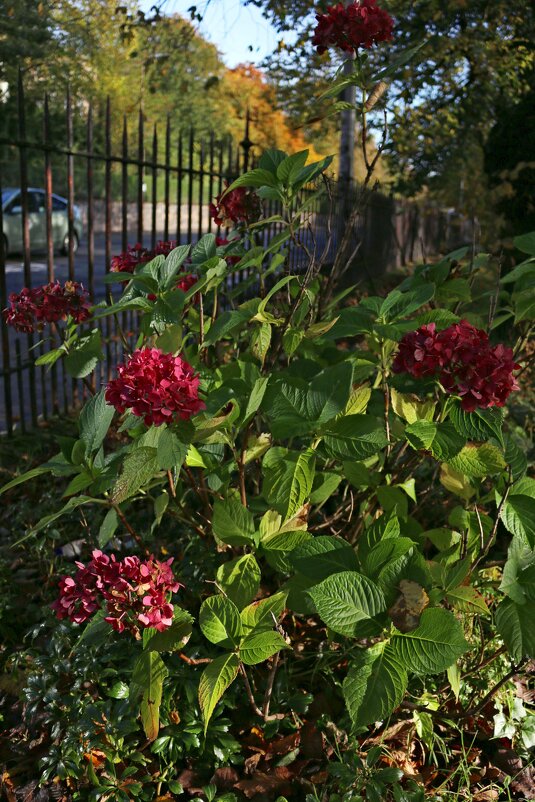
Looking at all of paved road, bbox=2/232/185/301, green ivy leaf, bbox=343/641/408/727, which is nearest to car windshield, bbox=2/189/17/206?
paved road, bbox=2/232/185/301

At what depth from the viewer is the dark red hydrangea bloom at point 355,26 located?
226 cm

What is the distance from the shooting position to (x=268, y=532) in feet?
6.37

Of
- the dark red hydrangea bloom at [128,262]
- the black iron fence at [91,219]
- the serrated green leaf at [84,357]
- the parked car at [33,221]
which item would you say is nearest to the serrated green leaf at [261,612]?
the serrated green leaf at [84,357]

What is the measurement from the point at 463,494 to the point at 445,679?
578 millimetres

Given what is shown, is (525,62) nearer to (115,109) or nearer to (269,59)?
(269,59)

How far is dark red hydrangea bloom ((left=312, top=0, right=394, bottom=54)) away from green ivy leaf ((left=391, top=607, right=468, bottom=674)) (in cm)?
170

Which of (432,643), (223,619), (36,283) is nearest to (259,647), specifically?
(223,619)

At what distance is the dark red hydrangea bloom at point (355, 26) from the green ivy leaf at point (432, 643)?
5.59 ft

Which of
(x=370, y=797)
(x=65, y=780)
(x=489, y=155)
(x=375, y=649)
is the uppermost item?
(x=489, y=155)

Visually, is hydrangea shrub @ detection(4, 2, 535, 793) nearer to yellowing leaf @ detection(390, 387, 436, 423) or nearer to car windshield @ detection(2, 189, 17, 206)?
yellowing leaf @ detection(390, 387, 436, 423)

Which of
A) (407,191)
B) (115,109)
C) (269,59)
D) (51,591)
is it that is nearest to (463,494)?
(51,591)

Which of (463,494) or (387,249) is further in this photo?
(387,249)

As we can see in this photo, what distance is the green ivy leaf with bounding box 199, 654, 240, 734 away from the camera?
1627 mm

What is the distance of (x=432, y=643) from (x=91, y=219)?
3.69 m
